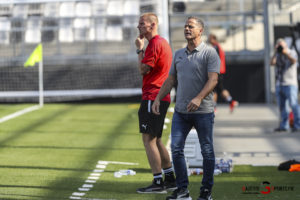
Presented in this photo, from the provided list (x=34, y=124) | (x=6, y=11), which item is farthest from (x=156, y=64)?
(x=6, y=11)

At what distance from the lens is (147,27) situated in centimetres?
668

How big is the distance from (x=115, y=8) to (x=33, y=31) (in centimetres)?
233

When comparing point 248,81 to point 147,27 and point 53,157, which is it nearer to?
point 53,157

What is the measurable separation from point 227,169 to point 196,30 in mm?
2340

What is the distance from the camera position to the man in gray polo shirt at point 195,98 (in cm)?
604

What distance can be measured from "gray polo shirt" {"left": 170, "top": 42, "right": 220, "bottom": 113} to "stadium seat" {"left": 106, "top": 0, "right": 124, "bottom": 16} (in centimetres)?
1233

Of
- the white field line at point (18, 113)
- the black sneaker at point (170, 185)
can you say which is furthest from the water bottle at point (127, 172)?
the white field line at point (18, 113)

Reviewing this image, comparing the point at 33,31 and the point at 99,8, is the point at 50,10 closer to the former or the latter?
the point at 33,31

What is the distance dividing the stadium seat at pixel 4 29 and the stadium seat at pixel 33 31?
506 millimetres

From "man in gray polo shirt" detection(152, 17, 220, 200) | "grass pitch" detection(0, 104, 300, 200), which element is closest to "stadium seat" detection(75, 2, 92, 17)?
"grass pitch" detection(0, 104, 300, 200)

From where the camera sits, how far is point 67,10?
18766mm

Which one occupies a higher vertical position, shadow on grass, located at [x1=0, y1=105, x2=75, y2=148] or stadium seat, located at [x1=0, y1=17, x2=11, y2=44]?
stadium seat, located at [x1=0, y1=17, x2=11, y2=44]

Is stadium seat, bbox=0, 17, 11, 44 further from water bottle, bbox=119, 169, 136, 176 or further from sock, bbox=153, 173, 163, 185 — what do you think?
sock, bbox=153, 173, 163, 185

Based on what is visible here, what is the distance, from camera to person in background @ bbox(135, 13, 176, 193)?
21.9 feet
